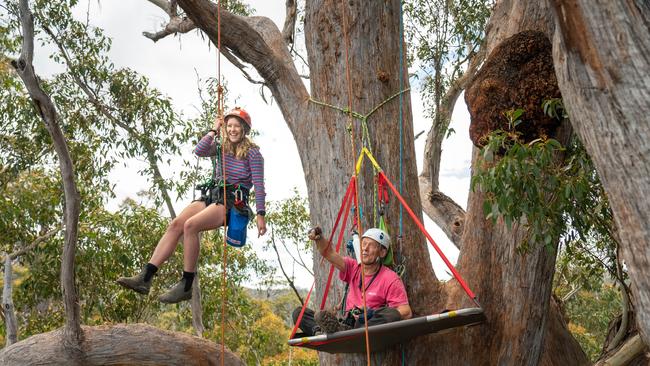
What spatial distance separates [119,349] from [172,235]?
1319 millimetres

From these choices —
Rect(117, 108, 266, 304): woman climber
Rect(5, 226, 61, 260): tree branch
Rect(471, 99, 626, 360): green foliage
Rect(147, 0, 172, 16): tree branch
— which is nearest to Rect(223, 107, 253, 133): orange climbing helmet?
Rect(117, 108, 266, 304): woman climber

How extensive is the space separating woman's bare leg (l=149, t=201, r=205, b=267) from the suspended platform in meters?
1.06

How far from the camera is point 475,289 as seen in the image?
4.50 m

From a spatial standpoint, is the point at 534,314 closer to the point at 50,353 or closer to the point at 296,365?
the point at 50,353

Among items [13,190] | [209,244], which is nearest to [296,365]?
[209,244]

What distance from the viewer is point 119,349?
534 cm

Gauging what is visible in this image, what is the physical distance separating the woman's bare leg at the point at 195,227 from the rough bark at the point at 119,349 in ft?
3.95

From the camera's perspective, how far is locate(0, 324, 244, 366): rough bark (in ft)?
16.8

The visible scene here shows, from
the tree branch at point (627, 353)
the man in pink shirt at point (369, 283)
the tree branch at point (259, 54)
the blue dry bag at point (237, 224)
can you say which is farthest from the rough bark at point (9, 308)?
the tree branch at point (627, 353)

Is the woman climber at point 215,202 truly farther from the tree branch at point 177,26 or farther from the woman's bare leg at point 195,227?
the tree branch at point 177,26

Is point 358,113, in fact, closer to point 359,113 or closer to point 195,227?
point 359,113

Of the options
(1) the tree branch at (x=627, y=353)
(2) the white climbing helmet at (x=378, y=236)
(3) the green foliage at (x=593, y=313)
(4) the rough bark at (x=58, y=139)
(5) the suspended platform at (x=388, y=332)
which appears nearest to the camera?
(5) the suspended platform at (x=388, y=332)

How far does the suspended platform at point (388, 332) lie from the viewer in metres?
3.46

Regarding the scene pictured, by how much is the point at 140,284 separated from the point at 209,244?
23.5 feet
